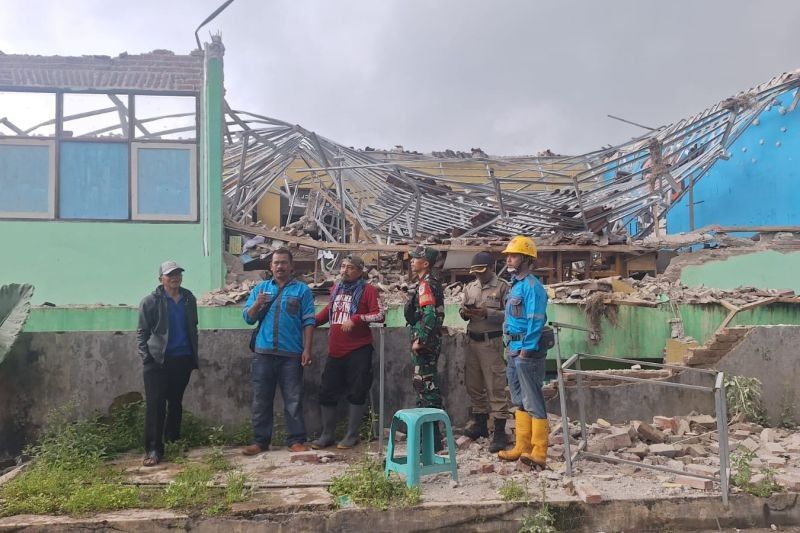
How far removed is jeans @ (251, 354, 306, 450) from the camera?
16.6 ft

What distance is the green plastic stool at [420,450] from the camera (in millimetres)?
4008

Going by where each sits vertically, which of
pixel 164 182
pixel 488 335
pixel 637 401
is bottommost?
pixel 637 401

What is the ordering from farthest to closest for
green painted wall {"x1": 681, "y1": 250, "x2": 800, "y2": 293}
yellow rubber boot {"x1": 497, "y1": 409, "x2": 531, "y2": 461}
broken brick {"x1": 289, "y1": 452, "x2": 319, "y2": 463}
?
green painted wall {"x1": 681, "y1": 250, "x2": 800, "y2": 293}
broken brick {"x1": 289, "y1": 452, "x2": 319, "y2": 463}
yellow rubber boot {"x1": 497, "y1": 409, "x2": 531, "y2": 461}

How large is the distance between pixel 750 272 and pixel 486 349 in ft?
26.9

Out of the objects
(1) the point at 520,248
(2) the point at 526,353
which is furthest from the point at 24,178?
(2) the point at 526,353

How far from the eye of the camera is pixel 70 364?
17.7ft

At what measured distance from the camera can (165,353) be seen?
4887 mm

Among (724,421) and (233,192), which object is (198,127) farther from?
(724,421)

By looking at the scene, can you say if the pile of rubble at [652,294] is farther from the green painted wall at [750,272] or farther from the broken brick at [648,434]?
the broken brick at [648,434]

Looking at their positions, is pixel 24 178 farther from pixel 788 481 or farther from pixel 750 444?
pixel 788 481

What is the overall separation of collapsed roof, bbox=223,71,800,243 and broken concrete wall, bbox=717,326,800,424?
5551mm

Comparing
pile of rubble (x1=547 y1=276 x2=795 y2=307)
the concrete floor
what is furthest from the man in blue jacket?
pile of rubble (x1=547 y1=276 x2=795 y2=307)

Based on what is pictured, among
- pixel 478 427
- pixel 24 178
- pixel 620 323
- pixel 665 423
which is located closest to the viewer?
pixel 478 427

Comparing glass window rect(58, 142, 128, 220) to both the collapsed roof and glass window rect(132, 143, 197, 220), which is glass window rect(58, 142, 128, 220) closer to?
glass window rect(132, 143, 197, 220)
